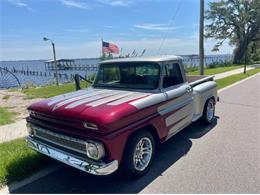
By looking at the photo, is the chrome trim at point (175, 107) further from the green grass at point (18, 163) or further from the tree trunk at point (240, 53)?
the tree trunk at point (240, 53)

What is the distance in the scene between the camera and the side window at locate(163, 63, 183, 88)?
4.72 metres

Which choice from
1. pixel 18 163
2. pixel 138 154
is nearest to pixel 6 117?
pixel 18 163

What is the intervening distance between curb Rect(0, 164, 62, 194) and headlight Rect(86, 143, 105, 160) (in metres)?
1.20

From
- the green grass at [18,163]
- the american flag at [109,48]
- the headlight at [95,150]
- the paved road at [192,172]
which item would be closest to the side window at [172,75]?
the paved road at [192,172]

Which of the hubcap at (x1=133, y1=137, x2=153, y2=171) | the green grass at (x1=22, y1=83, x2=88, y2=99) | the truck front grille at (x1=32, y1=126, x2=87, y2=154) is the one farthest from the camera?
the green grass at (x1=22, y1=83, x2=88, y2=99)

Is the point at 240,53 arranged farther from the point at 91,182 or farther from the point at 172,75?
the point at 91,182

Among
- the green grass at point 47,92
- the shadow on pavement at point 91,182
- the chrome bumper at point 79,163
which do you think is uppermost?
the chrome bumper at point 79,163

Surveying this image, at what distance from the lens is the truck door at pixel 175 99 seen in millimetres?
4483

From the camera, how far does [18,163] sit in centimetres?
431

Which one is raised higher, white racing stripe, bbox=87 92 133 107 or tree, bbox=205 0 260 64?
Result: tree, bbox=205 0 260 64

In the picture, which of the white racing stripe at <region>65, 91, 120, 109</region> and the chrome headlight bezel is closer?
the chrome headlight bezel

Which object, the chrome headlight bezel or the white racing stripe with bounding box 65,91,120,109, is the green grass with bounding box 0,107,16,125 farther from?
the chrome headlight bezel

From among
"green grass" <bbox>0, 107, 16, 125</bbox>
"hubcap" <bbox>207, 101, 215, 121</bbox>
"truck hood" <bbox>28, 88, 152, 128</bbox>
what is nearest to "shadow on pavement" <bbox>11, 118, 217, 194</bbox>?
"truck hood" <bbox>28, 88, 152, 128</bbox>

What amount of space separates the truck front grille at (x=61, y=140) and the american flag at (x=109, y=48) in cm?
1357
